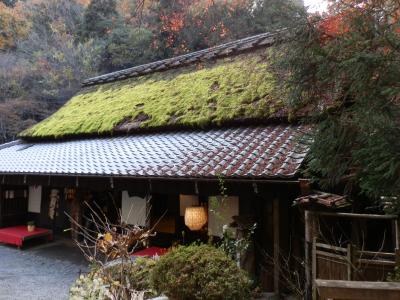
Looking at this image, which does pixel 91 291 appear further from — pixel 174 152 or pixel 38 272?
pixel 38 272

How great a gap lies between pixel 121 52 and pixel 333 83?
17532mm

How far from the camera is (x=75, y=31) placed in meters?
22.1

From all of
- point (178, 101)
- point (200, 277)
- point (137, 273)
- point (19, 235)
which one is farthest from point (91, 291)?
point (19, 235)

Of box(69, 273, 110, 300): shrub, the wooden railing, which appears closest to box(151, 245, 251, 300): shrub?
box(69, 273, 110, 300): shrub

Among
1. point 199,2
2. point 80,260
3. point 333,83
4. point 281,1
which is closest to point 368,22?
point 333,83

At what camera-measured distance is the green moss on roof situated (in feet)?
27.4

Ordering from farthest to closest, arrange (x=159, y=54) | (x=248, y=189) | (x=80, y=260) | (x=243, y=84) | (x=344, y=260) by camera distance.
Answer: (x=159, y=54) < (x=243, y=84) < (x=80, y=260) < (x=248, y=189) < (x=344, y=260)

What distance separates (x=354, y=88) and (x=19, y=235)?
9.79m

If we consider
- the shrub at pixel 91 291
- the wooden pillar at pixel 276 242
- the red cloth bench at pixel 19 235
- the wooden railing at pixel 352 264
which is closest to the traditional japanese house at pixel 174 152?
the wooden pillar at pixel 276 242

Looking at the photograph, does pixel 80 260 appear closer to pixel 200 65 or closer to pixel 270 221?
pixel 270 221

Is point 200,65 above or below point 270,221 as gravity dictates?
above

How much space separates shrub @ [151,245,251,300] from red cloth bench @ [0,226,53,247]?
7335 millimetres

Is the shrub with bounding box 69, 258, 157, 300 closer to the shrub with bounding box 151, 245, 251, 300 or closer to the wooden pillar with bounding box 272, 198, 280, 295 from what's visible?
the shrub with bounding box 151, 245, 251, 300

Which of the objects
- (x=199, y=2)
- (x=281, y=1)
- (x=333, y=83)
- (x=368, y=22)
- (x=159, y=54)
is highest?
(x=199, y=2)
